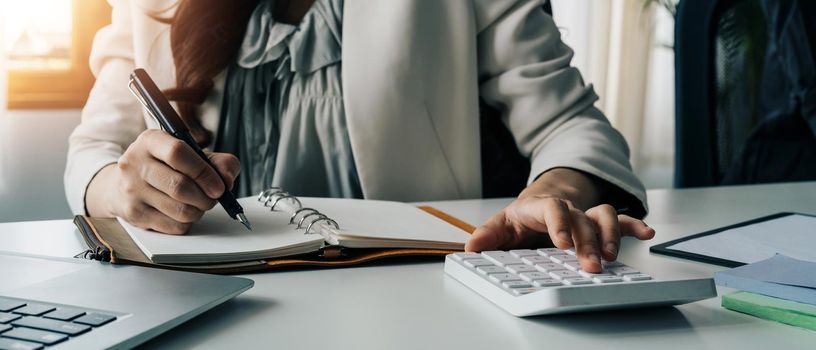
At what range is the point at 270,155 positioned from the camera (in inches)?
41.6

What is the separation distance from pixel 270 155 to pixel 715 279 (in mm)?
704

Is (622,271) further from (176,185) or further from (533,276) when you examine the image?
(176,185)

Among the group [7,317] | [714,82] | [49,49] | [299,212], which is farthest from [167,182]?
[49,49]

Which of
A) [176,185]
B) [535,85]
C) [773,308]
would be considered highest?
[535,85]

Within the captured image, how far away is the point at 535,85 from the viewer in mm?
958

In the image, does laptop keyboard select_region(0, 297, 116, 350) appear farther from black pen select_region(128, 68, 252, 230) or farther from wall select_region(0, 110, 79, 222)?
wall select_region(0, 110, 79, 222)

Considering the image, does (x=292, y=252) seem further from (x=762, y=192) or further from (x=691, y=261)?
(x=762, y=192)

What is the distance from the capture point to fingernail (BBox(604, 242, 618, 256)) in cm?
51

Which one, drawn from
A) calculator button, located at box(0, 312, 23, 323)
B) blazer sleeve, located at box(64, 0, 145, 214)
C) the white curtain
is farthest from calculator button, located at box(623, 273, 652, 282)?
the white curtain

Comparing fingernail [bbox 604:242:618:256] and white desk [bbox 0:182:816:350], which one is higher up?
fingernail [bbox 604:242:618:256]

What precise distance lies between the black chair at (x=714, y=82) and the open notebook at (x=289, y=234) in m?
0.67

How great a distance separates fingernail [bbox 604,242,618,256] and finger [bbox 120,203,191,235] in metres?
0.33

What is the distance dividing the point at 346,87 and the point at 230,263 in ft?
1.51

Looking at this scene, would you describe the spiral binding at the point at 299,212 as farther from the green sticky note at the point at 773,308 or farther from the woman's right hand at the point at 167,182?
the green sticky note at the point at 773,308
